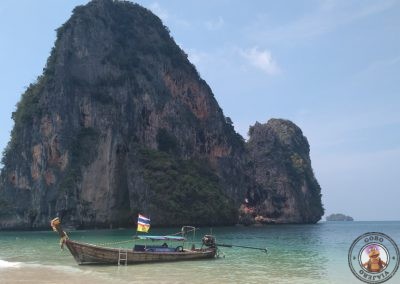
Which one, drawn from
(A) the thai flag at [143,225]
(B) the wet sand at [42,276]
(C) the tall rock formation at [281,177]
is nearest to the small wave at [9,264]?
(B) the wet sand at [42,276]

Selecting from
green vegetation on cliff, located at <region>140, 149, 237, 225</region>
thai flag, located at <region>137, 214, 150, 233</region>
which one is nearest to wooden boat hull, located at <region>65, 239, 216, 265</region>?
thai flag, located at <region>137, 214, 150, 233</region>

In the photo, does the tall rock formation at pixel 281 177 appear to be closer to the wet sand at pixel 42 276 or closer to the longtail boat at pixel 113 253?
the longtail boat at pixel 113 253

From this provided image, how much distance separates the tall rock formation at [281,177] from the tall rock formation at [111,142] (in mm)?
15783

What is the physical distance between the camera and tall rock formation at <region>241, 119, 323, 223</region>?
109 metres

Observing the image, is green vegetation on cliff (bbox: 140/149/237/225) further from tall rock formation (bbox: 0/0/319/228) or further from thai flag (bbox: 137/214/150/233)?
thai flag (bbox: 137/214/150/233)

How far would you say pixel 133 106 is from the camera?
8294 cm

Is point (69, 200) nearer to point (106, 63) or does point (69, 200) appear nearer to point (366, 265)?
point (106, 63)

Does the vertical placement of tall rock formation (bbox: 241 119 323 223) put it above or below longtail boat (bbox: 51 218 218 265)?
above

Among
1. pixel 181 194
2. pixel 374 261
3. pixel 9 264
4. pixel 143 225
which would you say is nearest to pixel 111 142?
pixel 181 194

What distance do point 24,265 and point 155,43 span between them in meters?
79.4

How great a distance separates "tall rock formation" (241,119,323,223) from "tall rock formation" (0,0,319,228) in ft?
51.8

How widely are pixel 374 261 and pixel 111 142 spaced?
6591cm

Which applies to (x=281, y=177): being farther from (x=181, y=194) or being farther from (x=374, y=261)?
(x=374, y=261)

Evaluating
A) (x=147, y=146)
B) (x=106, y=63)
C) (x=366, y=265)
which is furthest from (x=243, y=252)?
(x=106, y=63)
